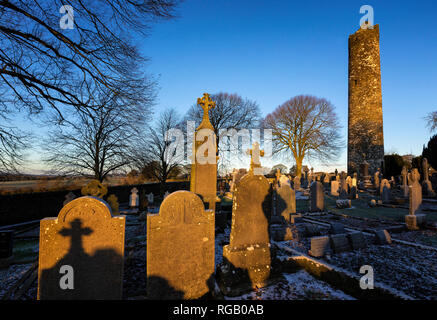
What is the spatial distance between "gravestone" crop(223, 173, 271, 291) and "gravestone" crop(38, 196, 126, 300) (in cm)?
188

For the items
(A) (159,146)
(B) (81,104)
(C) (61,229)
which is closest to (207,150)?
(B) (81,104)

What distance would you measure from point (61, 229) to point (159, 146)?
1819 cm

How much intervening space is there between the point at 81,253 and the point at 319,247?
4.89m

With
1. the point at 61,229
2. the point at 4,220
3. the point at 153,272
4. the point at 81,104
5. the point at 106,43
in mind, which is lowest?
the point at 4,220

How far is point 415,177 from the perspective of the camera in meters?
7.85

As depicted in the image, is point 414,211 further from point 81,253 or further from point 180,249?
point 81,253

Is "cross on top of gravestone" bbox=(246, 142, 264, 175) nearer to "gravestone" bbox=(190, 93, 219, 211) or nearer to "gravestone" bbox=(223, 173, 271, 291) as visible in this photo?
"gravestone" bbox=(223, 173, 271, 291)

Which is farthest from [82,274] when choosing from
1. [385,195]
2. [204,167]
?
[385,195]

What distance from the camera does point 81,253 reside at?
2783 millimetres

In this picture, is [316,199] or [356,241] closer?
[356,241]

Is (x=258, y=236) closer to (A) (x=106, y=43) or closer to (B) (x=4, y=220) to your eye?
(A) (x=106, y=43)

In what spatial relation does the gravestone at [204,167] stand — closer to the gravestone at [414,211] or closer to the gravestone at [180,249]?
the gravestone at [180,249]

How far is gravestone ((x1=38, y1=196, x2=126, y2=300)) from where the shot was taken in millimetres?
2684

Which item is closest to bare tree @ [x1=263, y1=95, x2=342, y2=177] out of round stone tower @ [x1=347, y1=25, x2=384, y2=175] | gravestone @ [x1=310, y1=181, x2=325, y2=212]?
round stone tower @ [x1=347, y1=25, x2=384, y2=175]
